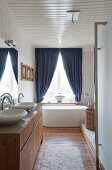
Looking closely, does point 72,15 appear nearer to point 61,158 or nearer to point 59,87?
point 61,158

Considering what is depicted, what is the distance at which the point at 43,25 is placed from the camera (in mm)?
3410

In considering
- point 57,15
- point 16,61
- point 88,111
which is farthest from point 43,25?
point 88,111

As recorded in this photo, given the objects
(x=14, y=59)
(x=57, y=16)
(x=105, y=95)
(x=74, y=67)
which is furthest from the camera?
(x=74, y=67)

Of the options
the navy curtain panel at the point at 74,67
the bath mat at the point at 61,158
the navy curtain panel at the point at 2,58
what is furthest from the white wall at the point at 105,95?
the navy curtain panel at the point at 74,67

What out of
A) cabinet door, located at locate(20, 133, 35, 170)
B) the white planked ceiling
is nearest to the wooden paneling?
cabinet door, located at locate(20, 133, 35, 170)

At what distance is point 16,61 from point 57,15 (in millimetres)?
1143

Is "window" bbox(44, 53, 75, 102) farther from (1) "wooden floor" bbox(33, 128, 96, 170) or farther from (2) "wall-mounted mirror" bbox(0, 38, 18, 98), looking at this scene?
(2) "wall-mounted mirror" bbox(0, 38, 18, 98)

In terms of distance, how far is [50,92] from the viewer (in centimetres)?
577

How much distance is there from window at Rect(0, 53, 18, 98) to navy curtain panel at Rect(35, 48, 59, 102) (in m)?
Answer: 2.20

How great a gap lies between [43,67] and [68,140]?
8.51 ft

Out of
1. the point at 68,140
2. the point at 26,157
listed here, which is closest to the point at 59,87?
the point at 68,140

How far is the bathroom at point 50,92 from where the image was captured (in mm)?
1890

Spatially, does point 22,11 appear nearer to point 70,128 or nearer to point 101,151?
point 101,151

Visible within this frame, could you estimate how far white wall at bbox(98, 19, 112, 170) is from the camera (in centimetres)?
186
